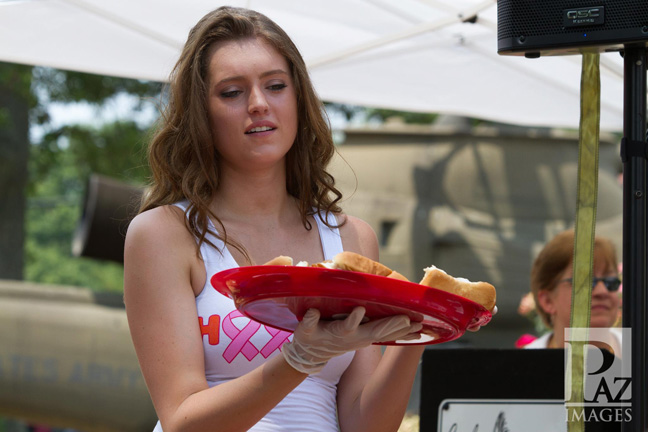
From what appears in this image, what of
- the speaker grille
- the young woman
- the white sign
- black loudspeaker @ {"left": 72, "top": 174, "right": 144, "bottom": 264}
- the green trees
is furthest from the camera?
the green trees

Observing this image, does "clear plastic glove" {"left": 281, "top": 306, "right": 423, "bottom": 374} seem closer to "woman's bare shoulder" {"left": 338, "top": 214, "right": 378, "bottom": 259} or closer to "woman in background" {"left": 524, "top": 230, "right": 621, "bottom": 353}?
"woman's bare shoulder" {"left": 338, "top": 214, "right": 378, "bottom": 259}

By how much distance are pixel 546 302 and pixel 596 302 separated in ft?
0.80

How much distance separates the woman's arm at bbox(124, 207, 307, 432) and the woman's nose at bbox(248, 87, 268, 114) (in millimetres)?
311

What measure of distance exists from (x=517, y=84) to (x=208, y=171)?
303 cm

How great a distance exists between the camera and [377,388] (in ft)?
6.26

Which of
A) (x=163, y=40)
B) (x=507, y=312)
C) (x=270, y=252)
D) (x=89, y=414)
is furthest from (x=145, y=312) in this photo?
(x=507, y=312)

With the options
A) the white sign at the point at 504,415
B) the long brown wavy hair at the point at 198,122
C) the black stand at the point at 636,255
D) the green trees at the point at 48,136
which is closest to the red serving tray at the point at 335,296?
the long brown wavy hair at the point at 198,122

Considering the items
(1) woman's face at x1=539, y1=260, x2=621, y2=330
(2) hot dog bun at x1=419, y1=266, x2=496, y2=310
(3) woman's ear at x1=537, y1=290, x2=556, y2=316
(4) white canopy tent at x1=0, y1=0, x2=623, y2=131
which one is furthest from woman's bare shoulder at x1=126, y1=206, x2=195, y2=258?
(3) woman's ear at x1=537, y1=290, x2=556, y2=316

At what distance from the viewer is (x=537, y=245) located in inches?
319

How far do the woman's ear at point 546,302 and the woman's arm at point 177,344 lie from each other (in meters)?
2.37

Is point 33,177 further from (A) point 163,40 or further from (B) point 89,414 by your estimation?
(A) point 163,40

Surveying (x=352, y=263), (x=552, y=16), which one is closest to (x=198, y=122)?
(x=352, y=263)

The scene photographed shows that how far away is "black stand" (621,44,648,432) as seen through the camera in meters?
1.92

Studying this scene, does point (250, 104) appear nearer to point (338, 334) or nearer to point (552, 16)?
point (338, 334)
